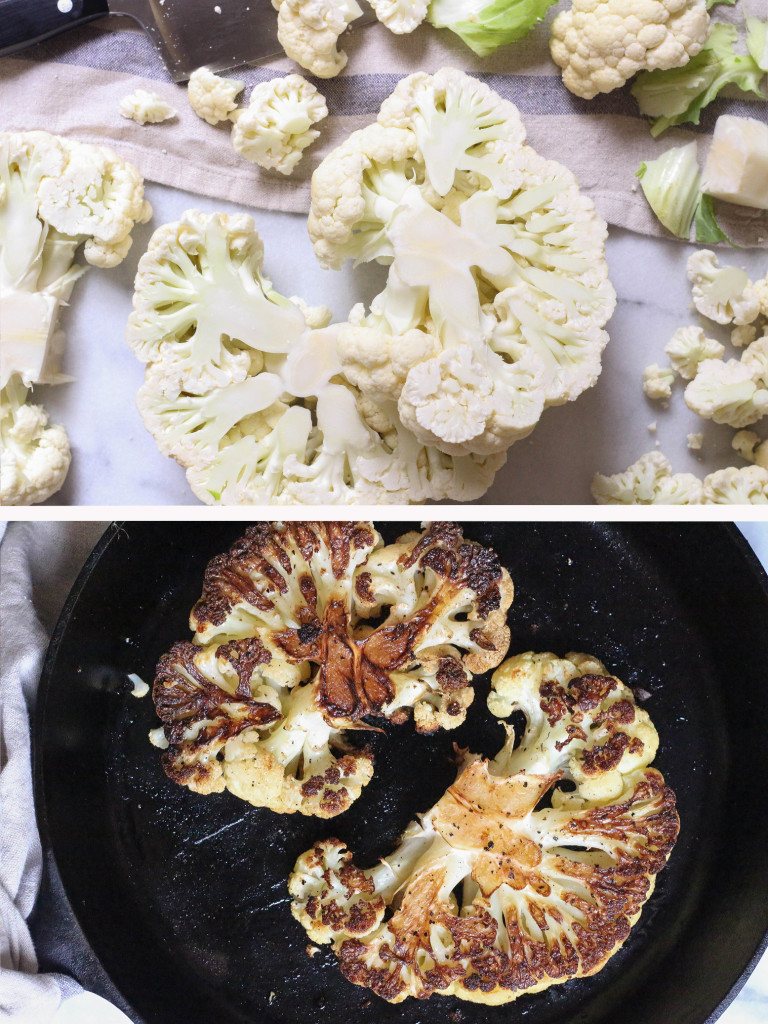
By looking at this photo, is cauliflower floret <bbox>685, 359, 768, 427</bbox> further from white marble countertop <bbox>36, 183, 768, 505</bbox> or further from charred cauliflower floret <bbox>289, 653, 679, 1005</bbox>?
charred cauliflower floret <bbox>289, 653, 679, 1005</bbox>

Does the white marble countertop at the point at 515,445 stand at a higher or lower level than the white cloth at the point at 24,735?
higher

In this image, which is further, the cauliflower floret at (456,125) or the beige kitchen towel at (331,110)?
the beige kitchen towel at (331,110)

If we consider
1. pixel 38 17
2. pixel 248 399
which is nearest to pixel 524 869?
pixel 248 399

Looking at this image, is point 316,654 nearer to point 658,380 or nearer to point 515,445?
point 515,445

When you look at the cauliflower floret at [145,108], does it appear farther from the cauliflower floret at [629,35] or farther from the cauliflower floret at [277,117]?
the cauliflower floret at [629,35]

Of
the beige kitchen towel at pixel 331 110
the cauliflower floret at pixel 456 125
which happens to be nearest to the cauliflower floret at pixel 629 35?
the beige kitchen towel at pixel 331 110

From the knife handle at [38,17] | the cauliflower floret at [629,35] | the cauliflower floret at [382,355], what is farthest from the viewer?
the knife handle at [38,17]
